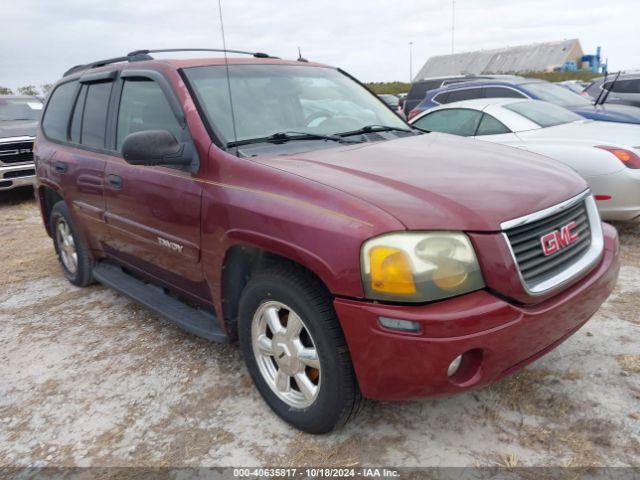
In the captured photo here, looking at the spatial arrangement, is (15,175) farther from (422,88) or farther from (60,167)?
(422,88)

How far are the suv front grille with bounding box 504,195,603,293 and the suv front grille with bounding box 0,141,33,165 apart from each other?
894 cm

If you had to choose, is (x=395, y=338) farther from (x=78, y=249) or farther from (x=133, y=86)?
(x=78, y=249)

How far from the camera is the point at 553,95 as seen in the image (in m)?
8.10

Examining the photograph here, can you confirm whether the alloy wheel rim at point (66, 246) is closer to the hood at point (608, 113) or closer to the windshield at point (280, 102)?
the windshield at point (280, 102)

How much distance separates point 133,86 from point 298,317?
6.82ft

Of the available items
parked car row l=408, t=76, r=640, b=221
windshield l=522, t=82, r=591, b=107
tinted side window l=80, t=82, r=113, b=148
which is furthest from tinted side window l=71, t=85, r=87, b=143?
windshield l=522, t=82, r=591, b=107

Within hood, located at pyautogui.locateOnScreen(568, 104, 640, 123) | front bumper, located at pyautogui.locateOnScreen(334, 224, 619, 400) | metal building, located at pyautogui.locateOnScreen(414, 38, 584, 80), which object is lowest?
front bumper, located at pyautogui.locateOnScreen(334, 224, 619, 400)

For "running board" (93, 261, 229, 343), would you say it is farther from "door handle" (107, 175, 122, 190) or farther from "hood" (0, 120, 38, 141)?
"hood" (0, 120, 38, 141)

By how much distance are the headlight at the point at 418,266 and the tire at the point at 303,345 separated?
27cm

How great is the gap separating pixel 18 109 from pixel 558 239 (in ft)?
34.9

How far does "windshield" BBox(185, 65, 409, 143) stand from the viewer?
2871 mm

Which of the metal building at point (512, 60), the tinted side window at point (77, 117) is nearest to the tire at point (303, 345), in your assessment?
the tinted side window at point (77, 117)

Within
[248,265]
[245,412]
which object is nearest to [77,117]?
[248,265]

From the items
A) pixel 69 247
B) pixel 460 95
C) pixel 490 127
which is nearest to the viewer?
pixel 69 247
